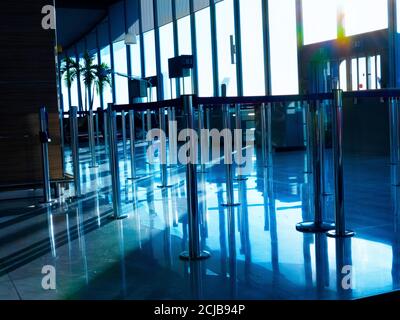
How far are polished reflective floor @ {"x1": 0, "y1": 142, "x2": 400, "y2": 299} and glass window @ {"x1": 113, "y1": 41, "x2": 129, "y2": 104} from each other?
1303 centimetres

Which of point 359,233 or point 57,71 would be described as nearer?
point 359,233

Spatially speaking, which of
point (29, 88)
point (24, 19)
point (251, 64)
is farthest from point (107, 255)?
point (251, 64)

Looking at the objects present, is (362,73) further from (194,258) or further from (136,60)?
(136,60)

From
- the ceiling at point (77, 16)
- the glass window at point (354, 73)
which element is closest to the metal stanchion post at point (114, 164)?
the glass window at point (354, 73)

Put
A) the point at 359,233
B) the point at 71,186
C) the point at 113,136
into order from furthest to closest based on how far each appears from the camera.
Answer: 1. the point at 71,186
2. the point at 113,136
3. the point at 359,233

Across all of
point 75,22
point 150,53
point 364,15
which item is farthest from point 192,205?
point 75,22

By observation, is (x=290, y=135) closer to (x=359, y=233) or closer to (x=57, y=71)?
(x=57, y=71)

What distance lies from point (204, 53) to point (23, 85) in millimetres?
8119

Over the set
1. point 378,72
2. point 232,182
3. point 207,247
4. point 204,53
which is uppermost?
point 204,53

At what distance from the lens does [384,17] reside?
7.36 m

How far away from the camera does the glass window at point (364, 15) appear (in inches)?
291

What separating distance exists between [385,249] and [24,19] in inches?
139

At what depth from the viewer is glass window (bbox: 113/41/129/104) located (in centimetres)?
1717

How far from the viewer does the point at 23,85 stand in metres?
4.55
